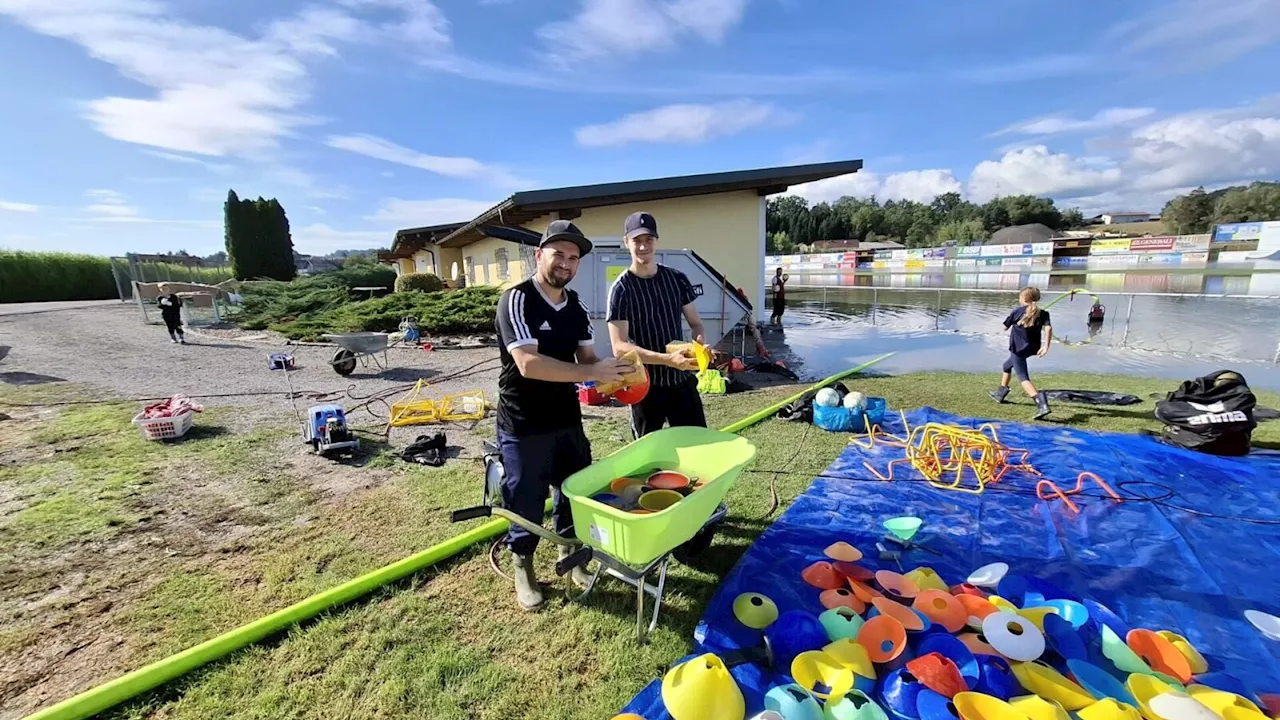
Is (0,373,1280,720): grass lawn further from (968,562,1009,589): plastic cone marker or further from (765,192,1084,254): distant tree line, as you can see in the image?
(765,192,1084,254): distant tree line

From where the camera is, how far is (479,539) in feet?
10.2

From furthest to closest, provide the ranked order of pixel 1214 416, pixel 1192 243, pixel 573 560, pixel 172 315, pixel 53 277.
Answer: pixel 1192 243 < pixel 53 277 < pixel 172 315 < pixel 1214 416 < pixel 573 560

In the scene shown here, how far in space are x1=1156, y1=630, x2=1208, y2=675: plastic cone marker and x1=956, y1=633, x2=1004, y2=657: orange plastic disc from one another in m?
0.76

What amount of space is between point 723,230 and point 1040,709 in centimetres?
1151

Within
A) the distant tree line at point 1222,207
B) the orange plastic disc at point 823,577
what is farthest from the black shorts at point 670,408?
the distant tree line at point 1222,207

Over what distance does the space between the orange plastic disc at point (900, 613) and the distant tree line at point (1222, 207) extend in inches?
3233

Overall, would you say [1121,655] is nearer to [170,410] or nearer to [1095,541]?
[1095,541]

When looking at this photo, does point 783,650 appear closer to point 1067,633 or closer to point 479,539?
point 1067,633

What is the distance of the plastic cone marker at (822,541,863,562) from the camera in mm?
2840

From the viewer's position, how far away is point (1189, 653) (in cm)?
210

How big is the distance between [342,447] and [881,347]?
9691 millimetres

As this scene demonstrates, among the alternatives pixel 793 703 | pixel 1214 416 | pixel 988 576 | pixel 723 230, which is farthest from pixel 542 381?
pixel 723 230

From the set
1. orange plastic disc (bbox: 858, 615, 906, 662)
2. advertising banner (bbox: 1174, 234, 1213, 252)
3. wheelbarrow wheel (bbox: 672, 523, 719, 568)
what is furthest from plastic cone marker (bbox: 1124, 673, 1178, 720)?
advertising banner (bbox: 1174, 234, 1213, 252)

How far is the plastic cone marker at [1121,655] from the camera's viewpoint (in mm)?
2020
